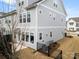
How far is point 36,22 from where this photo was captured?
18.1 m

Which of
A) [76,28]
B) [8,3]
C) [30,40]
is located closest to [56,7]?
[30,40]

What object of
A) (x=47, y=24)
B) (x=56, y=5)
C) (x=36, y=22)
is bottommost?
(x=47, y=24)

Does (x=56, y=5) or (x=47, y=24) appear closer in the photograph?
(x=47, y=24)

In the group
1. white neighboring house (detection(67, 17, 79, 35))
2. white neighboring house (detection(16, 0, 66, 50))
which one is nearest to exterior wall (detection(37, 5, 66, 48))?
white neighboring house (detection(16, 0, 66, 50))

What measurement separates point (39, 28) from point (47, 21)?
2.87m

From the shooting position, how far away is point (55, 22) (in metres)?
24.1

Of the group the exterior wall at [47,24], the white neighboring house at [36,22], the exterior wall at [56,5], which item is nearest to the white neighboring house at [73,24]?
the exterior wall at [56,5]

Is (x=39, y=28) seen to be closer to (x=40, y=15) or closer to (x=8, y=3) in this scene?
(x=40, y=15)

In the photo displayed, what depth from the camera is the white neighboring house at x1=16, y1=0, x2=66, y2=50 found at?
18266 millimetres

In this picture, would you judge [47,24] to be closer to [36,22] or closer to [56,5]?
[36,22]

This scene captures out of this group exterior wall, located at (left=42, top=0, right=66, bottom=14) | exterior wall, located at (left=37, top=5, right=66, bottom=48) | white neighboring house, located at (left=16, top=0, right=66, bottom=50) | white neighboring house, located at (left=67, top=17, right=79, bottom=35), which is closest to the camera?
white neighboring house, located at (left=16, top=0, right=66, bottom=50)

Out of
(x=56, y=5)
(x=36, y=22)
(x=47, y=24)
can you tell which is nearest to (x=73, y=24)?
(x=56, y=5)

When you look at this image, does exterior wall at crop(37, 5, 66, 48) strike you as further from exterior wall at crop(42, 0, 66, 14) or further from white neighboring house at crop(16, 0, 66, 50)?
exterior wall at crop(42, 0, 66, 14)

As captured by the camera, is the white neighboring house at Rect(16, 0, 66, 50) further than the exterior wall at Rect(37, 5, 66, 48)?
No
